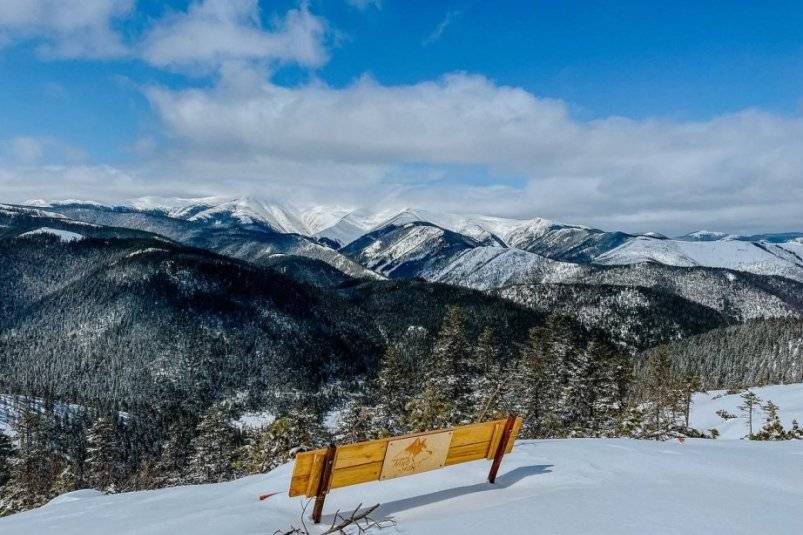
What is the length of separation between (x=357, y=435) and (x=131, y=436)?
120770mm

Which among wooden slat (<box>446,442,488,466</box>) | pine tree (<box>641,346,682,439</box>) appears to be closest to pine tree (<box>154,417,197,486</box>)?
pine tree (<box>641,346,682,439</box>)

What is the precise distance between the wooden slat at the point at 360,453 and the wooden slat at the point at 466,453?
175cm

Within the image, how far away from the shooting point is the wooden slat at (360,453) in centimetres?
841

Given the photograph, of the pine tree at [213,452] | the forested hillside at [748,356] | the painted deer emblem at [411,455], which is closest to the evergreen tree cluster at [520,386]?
the pine tree at [213,452]

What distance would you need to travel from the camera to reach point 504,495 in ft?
31.3

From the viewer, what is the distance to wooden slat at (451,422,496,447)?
9.83m

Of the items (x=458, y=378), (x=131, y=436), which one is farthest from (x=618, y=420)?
(x=131, y=436)

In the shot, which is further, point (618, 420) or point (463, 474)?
point (618, 420)

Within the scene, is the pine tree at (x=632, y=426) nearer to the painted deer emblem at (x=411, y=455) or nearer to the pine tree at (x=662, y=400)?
the pine tree at (x=662, y=400)

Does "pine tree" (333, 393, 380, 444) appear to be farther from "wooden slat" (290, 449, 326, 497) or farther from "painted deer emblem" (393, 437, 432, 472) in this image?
"wooden slat" (290, 449, 326, 497)

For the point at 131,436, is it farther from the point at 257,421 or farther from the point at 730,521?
the point at 730,521

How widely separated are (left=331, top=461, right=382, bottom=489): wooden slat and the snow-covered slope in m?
0.67

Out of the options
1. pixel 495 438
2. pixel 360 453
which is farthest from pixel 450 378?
pixel 360 453

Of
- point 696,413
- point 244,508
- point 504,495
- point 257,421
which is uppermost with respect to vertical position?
point 504,495
